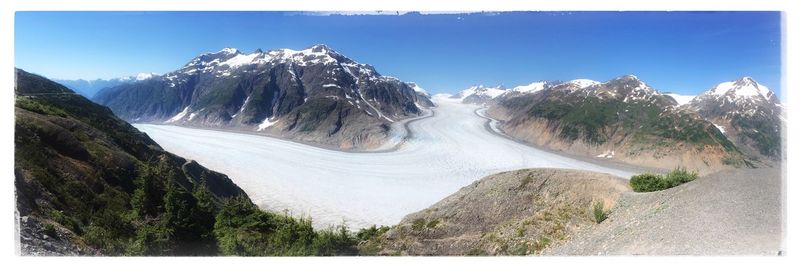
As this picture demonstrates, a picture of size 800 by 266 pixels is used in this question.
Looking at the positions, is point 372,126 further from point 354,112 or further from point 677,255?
point 677,255

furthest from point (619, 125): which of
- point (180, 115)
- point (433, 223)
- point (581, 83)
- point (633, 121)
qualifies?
point (180, 115)

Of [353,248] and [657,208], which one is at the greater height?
[657,208]

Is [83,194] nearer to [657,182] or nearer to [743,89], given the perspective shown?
[657,182]

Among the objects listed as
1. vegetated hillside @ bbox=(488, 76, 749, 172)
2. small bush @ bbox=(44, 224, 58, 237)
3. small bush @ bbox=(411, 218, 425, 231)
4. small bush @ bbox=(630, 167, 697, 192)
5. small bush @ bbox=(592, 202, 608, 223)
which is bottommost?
small bush @ bbox=(411, 218, 425, 231)

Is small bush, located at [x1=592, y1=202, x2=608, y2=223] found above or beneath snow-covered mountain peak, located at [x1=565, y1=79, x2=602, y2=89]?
beneath

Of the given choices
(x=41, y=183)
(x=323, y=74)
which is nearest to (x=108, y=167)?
(x=41, y=183)

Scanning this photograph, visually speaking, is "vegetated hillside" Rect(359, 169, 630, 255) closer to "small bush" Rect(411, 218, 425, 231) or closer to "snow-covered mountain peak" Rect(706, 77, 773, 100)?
"small bush" Rect(411, 218, 425, 231)

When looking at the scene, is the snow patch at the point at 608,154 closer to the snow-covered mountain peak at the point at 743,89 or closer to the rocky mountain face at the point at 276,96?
the snow-covered mountain peak at the point at 743,89

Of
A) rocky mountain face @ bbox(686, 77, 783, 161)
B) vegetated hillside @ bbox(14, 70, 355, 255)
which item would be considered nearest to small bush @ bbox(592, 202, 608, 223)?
rocky mountain face @ bbox(686, 77, 783, 161)
